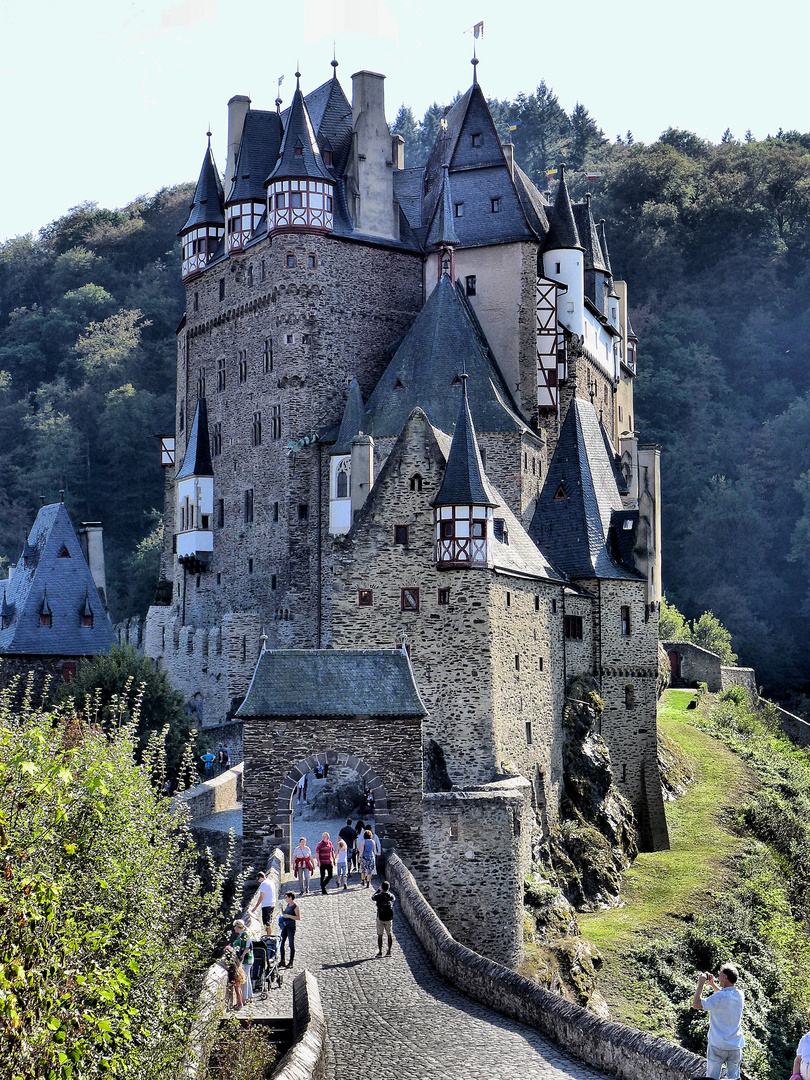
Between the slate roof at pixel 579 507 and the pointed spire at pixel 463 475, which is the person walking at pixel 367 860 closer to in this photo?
the pointed spire at pixel 463 475

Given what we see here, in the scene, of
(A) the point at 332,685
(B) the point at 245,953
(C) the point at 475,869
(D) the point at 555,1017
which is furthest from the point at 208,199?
(D) the point at 555,1017

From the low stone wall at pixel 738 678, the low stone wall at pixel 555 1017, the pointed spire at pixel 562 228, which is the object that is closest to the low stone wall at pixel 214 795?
the low stone wall at pixel 555 1017

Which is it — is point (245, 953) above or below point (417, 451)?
below

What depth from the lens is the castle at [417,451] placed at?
37438 mm

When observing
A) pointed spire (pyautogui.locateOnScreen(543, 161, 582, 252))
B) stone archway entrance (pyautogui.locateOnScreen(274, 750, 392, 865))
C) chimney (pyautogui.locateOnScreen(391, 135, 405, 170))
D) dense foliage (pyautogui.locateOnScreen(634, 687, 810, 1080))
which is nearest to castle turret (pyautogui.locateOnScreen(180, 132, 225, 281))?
chimney (pyautogui.locateOnScreen(391, 135, 405, 170))

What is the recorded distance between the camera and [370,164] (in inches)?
2115

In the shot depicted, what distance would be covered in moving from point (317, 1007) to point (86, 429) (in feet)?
240

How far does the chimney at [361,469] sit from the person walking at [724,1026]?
31010 mm

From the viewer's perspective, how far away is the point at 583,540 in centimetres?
4688

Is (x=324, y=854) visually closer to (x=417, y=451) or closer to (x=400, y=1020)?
(x=400, y=1020)

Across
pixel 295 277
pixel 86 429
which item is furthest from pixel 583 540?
pixel 86 429

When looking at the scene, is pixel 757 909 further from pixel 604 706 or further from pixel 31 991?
pixel 31 991

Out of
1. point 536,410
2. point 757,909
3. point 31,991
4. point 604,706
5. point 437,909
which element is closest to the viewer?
point 31,991

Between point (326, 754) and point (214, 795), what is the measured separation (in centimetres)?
745
